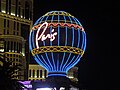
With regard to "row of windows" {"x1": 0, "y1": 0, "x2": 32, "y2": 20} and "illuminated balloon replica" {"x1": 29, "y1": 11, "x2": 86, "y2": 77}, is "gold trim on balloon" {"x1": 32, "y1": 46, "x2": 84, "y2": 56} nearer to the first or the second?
"illuminated balloon replica" {"x1": 29, "y1": 11, "x2": 86, "y2": 77}

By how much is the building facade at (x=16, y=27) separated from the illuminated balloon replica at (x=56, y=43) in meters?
22.6

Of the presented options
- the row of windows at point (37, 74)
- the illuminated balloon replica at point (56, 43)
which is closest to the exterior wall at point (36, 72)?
the row of windows at point (37, 74)

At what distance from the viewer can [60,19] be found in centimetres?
2917

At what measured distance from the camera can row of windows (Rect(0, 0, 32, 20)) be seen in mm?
57125

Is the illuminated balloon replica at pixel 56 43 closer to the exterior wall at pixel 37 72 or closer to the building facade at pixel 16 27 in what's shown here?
the building facade at pixel 16 27

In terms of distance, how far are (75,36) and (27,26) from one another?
33.7m

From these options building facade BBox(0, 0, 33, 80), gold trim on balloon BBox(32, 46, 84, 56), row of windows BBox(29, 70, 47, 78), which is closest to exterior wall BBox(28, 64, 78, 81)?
row of windows BBox(29, 70, 47, 78)

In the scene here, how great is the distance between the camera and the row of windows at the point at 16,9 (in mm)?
57125

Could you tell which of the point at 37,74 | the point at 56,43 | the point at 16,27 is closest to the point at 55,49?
the point at 56,43

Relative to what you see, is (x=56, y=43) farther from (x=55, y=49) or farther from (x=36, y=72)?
(x=36, y=72)

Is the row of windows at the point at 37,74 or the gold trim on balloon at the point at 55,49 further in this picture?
the row of windows at the point at 37,74

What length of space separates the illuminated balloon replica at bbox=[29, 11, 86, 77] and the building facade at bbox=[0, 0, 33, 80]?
22566 mm

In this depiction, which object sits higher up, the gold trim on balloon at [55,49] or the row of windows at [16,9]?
the row of windows at [16,9]

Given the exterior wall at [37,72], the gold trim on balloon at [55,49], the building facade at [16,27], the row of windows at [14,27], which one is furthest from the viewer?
the exterior wall at [37,72]
